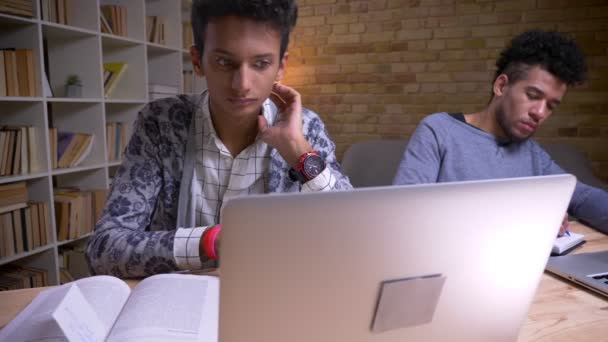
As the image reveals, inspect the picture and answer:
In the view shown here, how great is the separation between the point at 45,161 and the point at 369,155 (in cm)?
187

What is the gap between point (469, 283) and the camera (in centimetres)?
47

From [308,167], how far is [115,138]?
2.09 m

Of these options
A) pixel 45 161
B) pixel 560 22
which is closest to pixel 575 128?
pixel 560 22

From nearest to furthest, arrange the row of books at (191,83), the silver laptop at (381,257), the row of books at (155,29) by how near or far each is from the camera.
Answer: the silver laptop at (381,257) < the row of books at (155,29) < the row of books at (191,83)

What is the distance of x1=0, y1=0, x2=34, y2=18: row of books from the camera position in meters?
1.91

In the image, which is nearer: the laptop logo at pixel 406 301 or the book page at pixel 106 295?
the laptop logo at pixel 406 301

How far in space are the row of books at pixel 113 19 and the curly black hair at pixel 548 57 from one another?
227 centimetres

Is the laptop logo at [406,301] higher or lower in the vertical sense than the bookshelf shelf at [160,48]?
lower

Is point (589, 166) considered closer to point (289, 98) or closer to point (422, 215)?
point (289, 98)

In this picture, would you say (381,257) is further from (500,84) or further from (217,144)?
(500,84)

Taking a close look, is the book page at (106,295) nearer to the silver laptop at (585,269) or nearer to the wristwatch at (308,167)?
the wristwatch at (308,167)

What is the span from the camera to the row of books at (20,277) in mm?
2131

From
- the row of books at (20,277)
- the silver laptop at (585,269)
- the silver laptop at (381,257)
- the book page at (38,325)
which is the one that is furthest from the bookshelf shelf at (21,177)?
the silver laptop at (585,269)

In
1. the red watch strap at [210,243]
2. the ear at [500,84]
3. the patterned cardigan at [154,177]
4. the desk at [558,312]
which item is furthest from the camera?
the ear at [500,84]
